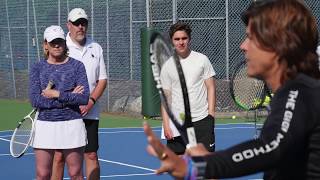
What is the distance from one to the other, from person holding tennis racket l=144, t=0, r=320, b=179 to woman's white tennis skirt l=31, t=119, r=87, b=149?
4063 mm

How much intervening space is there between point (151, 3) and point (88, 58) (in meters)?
9.77

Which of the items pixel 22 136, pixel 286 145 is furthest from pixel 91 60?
pixel 286 145

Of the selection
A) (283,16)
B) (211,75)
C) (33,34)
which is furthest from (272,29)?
(33,34)

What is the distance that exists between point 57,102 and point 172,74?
3384mm

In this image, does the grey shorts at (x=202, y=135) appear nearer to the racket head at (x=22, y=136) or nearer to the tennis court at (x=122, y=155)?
the racket head at (x=22, y=136)

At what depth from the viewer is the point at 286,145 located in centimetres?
249

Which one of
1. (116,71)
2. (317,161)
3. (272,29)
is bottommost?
(116,71)

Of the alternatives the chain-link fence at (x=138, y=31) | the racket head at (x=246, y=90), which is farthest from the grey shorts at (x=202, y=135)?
the chain-link fence at (x=138, y=31)

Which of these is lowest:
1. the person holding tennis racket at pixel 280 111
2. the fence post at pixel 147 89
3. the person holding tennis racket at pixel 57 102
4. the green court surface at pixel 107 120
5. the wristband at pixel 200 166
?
the green court surface at pixel 107 120

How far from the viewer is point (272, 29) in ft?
8.56

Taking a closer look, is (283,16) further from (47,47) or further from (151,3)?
(151,3)

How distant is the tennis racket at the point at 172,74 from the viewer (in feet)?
10.5

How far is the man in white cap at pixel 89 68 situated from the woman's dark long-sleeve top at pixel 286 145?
4.86 m

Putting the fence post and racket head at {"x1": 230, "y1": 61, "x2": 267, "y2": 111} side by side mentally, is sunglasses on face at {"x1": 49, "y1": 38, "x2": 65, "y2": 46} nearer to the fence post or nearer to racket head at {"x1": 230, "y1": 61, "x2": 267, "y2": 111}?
racket head at {"x1": 230, "y1": 61, "x2": 267, "y2": 111}
